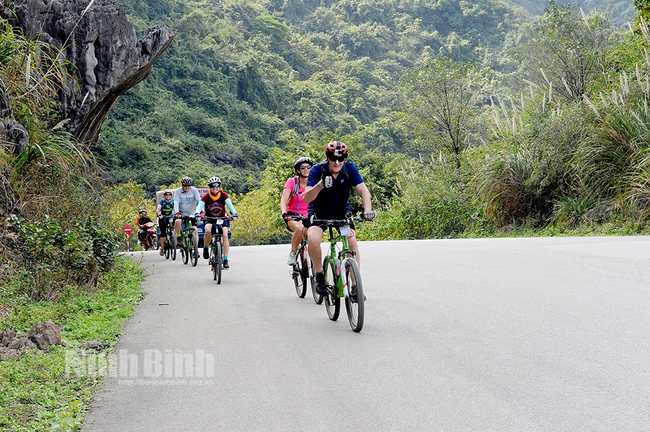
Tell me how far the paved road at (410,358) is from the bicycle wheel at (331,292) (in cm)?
15

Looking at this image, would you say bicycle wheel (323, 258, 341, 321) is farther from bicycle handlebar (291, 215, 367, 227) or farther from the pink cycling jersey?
the pink cycling jersey

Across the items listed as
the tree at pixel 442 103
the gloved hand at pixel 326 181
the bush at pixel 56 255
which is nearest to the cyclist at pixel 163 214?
the bush at pixel 56 255

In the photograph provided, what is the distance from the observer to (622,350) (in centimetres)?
616

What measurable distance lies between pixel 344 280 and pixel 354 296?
0.95 ft

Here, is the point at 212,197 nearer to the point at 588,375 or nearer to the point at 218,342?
the point at 218,342

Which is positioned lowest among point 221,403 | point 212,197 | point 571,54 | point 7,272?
point 221,403

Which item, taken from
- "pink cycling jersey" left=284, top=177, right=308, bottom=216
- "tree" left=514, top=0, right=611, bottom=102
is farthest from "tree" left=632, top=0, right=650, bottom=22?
"pink cycling jersey" left=284, top=177, right=308, bottom=216

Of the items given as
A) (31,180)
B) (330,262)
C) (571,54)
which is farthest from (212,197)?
(571,54)

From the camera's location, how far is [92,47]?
17016 millimetres

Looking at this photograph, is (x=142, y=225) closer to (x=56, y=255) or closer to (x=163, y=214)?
(x=163, y=214)

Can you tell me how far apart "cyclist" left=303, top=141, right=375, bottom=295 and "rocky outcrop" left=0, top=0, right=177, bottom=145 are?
8.92 m

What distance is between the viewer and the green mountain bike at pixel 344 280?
25.2 feet

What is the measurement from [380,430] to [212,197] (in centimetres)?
1052

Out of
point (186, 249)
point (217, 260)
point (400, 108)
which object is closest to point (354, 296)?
point (217, 260)
